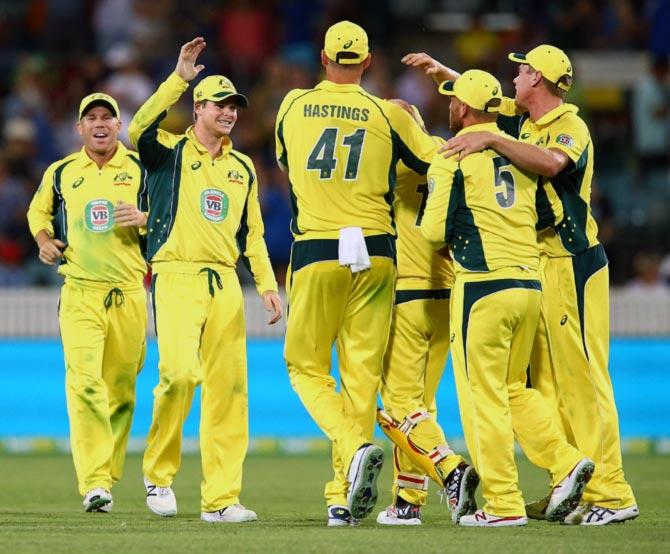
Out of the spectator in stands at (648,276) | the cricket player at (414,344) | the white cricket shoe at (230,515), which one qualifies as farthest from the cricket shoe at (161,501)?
the spectator in stands at (648,276)

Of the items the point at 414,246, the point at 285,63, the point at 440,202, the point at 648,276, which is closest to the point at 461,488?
the point at 414,246

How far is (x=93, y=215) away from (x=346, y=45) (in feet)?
7.53

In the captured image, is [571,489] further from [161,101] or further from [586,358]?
[161,101]

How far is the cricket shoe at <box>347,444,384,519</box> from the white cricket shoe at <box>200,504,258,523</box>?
37.1 inches

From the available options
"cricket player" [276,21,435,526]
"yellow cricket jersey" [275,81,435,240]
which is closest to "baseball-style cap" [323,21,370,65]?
"cricket player" [276,21,435,526]

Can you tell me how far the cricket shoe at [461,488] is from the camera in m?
9.00

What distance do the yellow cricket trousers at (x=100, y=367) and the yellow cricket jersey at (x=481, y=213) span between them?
8.36ft

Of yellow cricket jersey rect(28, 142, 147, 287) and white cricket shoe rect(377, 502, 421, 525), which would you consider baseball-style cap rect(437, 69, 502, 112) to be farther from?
yellow cricket jersey rect(28, 142, 147, 287)

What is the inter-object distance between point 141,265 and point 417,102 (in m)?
8.74

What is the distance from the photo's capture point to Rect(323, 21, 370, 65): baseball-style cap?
905 cm

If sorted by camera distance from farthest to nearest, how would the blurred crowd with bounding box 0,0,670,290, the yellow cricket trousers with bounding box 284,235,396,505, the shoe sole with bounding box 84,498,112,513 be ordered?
the blurred crowd with bounding box 0,0,670,290
the shoe sole with bounding box 84,498,112,513
the yellow cricket trousers with bounding box 284,235,396,505

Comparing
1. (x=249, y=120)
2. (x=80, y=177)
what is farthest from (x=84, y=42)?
(x=80, y=177)

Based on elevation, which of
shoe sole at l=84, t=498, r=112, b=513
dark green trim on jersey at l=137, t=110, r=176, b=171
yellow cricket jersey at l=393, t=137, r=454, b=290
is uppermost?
dark green trim on jersey at l=137, t=110, r=176, b=171

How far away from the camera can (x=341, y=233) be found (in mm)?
8906
